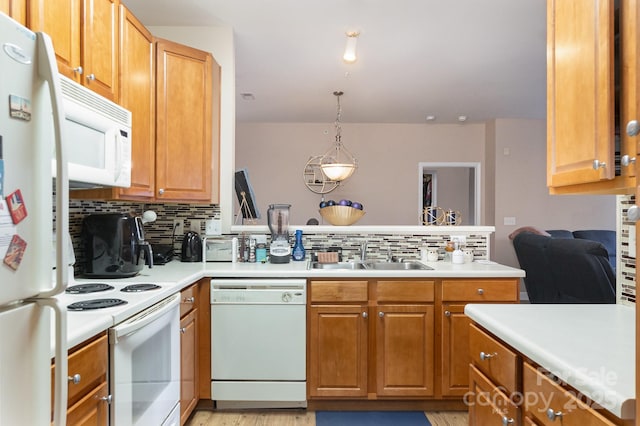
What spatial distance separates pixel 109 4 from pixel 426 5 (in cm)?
191

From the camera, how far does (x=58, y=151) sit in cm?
73

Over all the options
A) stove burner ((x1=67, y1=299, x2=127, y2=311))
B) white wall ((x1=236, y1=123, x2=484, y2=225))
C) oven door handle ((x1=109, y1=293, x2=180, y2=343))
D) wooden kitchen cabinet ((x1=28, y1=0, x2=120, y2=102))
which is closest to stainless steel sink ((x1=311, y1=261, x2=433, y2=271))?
oven door handle ((x1=109, y1=293, x2=180, y2=343))

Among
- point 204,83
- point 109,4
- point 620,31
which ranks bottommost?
point 620,31

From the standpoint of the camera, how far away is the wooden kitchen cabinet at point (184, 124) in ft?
7.18

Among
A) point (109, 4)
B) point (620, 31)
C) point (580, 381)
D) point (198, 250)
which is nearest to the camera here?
point (580, 381)

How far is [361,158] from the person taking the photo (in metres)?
5.62

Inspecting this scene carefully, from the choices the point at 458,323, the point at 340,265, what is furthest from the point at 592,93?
the point at 340,265

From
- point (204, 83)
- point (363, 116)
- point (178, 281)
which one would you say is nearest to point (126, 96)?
point (204, 83)

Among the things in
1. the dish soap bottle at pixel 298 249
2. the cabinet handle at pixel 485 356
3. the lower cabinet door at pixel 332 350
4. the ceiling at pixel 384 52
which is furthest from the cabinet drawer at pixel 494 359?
the ceiling at pixel 384 52

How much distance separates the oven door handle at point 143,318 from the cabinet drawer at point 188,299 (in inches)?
5.8

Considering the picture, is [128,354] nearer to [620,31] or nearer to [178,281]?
[178,281]

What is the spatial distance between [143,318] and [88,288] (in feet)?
1.51

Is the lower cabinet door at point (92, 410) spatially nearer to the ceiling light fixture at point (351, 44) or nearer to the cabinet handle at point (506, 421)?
the cabinet handle at point (506, 421)

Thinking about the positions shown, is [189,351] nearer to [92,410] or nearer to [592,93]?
[92,410]
